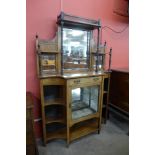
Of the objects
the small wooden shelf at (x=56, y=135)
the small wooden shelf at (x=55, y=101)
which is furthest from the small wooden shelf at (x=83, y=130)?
the small wooden shelf at (x=55, y=101)

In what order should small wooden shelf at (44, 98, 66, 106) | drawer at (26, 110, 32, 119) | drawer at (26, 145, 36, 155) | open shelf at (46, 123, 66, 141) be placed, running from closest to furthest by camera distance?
drawer at (26, 110, 32, 119)
drawer at (26, 145, 36, 155)
small wooden shelf at (44, 98, 66, 106)
open shelf at (46, 123, 66, 141)

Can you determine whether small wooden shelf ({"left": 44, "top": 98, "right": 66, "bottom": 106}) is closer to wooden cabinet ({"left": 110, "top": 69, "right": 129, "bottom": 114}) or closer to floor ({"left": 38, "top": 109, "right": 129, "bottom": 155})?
floor ({"left": 38, "top": 109, "right": 129, "bottom": 155})

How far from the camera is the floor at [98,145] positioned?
184cm

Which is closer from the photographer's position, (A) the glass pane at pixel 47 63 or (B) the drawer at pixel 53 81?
(B) the drawer at pixel 53 81

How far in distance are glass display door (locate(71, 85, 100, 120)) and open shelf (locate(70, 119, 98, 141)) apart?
25 centimetres

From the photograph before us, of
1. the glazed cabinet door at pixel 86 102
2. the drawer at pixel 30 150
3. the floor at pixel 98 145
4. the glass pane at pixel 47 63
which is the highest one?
the glass pane at pixel 47 63

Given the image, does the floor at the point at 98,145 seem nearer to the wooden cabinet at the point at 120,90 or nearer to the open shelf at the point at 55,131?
the open shelf at the point at 55,131

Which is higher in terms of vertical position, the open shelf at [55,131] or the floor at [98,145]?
the open shelf at [55,131]

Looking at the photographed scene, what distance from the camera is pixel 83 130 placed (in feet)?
6.96

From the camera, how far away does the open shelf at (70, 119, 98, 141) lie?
204 cm

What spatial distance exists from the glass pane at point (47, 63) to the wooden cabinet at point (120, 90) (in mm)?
1141

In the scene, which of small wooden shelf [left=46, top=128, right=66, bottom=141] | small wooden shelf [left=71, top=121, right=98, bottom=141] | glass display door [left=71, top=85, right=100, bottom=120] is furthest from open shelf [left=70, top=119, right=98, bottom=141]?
glass display door [left=71, top=85, right=100, bottom=120]

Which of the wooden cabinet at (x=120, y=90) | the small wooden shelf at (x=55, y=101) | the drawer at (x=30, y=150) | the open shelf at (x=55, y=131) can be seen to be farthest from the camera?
the wooden cabinet at (x=120, y=90)
